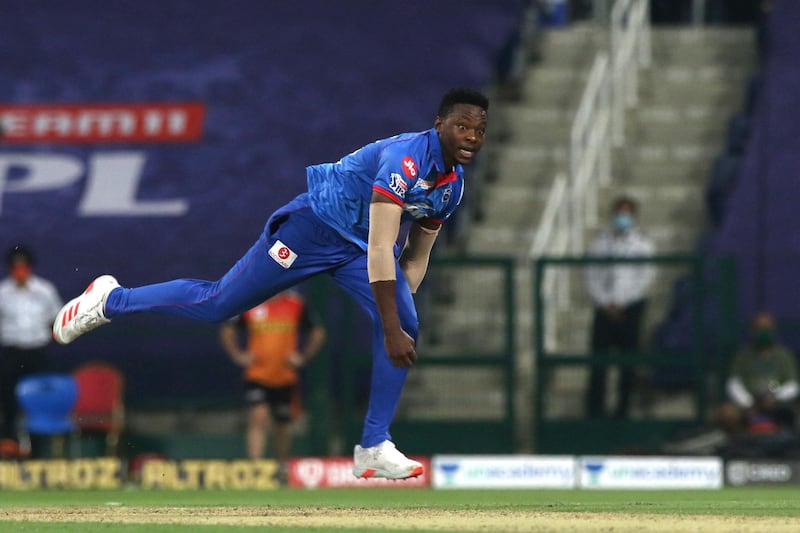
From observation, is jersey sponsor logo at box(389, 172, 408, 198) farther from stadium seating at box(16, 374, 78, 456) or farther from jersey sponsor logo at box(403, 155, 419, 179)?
stadium seating at box(16, 374, 78, 456)

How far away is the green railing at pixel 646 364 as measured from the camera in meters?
15.9

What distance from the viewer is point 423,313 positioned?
1662 cm

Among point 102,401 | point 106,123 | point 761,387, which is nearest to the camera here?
point 761,387

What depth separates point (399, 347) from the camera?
9.04 metres

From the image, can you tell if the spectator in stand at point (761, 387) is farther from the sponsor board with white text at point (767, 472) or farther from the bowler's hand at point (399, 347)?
the bowler's hand at point (399, 347)

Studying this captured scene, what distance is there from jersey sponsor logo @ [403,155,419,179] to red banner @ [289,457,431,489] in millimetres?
6367

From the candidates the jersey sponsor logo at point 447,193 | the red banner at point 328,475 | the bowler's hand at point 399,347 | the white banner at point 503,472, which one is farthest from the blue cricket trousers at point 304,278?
the red banner at point 328,475

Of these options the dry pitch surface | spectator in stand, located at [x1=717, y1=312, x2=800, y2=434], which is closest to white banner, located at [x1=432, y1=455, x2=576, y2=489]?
spectator in stand, located at [x1=717, y1=312, x2=800, y2=434]

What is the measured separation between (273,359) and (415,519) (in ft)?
22.6

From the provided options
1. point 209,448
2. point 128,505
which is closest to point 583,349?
point 209,448

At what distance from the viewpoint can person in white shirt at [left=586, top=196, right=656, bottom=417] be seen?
52.2 ft

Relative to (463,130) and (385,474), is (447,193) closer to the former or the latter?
(463,130)

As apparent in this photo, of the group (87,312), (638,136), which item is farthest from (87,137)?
(87,312)

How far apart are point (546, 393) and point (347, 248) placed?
698 cm
